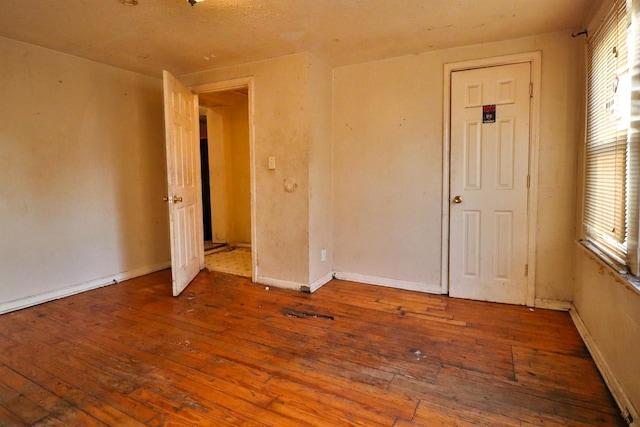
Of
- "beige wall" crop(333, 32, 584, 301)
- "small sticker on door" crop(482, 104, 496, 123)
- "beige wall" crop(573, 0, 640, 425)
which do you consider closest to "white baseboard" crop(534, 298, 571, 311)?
"beige wall" crop(333, 32, 584, 301)

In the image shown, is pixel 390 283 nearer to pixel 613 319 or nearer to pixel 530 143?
pixel 530 143

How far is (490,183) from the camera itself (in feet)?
10.3

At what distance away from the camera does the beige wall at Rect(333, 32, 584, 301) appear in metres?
2.90

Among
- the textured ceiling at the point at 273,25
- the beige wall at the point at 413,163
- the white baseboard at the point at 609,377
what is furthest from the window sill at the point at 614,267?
the textured ceiling at the point at 273,25

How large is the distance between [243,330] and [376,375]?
3.55 ft

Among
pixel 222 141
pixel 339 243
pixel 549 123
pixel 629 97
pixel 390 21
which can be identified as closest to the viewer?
pixel 629 97

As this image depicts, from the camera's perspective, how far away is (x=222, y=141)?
5684mm

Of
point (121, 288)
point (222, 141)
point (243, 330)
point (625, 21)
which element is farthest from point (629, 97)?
point (222, 141)

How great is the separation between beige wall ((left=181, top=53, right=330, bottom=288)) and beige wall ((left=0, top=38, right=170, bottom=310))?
123 centimetres

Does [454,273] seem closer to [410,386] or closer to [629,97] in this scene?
[410,386]

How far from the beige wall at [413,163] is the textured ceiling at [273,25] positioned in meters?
0.19

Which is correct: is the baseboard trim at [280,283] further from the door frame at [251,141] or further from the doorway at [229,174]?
the doorway at [229,174]

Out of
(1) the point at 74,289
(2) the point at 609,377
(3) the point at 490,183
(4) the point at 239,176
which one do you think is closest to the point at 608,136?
(3) the point at 490,183

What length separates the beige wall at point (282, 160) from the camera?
11.1 ft
